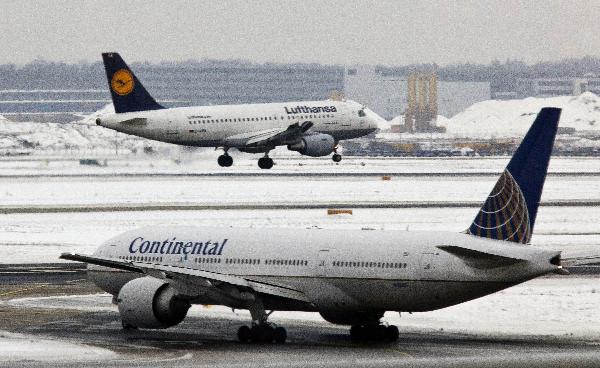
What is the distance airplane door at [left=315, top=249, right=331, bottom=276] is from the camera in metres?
39.9

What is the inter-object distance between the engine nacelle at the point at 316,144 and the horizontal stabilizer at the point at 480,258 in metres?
67.7

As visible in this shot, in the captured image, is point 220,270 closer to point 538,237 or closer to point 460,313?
point 460,313

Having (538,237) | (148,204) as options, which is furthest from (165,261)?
(148,204)

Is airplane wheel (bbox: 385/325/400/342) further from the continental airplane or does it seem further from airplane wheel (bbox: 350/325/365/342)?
the continental airplane

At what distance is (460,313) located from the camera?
45.0 m

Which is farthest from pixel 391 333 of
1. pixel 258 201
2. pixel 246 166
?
pixel 246 166

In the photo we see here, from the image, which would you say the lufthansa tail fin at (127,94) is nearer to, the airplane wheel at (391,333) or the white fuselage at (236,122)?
the white fuselage at (236,122)

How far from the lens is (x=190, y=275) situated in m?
39.4

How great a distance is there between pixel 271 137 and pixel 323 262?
6757 centimetres

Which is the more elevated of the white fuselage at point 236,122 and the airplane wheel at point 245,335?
the white fuselage at point 236,122

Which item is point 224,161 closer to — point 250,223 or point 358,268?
point 250,223

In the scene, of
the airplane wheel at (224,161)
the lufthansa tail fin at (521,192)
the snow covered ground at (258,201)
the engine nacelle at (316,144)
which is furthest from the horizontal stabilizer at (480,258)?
the airplane wheel at (224,161)

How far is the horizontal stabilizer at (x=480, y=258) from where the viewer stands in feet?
122

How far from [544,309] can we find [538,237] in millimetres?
23038
